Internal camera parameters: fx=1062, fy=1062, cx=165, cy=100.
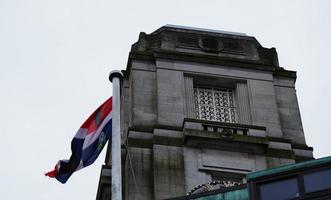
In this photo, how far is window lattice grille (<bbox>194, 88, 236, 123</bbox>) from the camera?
4765cm

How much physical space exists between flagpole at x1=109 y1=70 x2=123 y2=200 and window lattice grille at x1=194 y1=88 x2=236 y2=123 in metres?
12.6

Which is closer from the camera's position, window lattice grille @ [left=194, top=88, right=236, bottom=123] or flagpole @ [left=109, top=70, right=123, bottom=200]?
flagpole @ [left=109, top=70, right=123, bottom=200]

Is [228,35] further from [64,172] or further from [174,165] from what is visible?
[64,172]

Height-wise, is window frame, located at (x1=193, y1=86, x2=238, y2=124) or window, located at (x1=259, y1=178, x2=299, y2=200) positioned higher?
window frame, located at (x1=193, y1=86, x2=238, y2=124)

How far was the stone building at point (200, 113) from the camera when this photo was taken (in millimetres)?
44094

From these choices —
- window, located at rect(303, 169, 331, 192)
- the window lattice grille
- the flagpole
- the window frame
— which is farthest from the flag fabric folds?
the window lattice grille

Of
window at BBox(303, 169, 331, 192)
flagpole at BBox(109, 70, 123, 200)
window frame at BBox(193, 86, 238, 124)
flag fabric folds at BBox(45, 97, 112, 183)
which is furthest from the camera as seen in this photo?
window frame at BBox(193, 86, 238, 124)

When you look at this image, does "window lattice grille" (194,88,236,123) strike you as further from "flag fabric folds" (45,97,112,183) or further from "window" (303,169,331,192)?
"window" (303,169,331,192)

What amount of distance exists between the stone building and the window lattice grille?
5 cm

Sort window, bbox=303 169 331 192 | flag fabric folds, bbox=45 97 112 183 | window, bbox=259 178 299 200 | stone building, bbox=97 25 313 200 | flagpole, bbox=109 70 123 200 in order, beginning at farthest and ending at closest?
stone building, bbox=97 25 313 200, flag fabric folds, bbox=45 97 112 183, flagpole, bbox=109 70 123 200, window, bbox=259 178 299 200, window, bbox=303 169 331 192

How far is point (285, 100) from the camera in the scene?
1934 inches

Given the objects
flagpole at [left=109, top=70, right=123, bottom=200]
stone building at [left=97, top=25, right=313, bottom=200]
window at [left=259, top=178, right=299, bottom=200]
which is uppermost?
stone building at [left=97, top=25, right=313, bottom=200]

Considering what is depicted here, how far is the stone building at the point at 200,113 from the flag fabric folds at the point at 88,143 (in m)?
6.57

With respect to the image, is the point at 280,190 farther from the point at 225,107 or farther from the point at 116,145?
the point at 225,107
